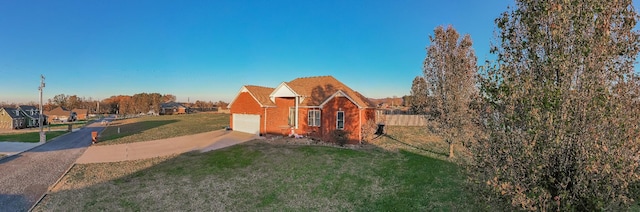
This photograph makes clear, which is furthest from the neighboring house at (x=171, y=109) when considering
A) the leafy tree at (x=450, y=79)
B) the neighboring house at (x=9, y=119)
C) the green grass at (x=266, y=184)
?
the leafy tree at (x=450, y=79)

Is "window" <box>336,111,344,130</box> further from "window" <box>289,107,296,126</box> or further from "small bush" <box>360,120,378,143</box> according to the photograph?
"window" <box>289,107,296,126</box>

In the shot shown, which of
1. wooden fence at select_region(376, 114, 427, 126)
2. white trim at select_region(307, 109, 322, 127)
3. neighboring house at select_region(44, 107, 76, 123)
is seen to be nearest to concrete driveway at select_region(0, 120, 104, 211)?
white trim at select_region(307, 109, 322, 127)

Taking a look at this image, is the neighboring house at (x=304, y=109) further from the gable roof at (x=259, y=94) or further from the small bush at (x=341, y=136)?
the small bush at (x=341, y=136)

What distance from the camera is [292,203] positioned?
938 centimetres

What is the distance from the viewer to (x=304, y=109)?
73.7 ft

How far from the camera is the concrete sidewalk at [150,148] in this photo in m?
15.6

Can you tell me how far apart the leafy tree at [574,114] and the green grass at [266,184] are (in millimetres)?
4915

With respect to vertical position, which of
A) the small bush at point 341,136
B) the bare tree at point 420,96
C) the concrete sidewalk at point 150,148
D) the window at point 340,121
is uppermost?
the bare tree at point 420,96

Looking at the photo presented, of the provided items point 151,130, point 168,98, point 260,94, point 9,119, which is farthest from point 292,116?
point 168,98

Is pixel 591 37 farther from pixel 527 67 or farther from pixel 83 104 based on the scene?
pixel 83 104

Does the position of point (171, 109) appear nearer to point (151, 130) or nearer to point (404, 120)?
point (151, 130)

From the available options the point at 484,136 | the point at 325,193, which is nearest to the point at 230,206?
the point at 325,193

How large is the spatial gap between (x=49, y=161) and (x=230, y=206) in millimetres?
13321

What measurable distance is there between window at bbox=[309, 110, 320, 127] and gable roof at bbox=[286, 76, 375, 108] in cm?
65
